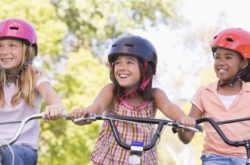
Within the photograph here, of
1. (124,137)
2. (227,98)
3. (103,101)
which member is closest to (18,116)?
(103,101)

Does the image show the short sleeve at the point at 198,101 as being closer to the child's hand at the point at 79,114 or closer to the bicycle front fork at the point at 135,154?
the child's hand at the point at 79,114

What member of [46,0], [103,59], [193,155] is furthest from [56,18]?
[193,155]

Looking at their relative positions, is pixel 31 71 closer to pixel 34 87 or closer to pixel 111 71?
pixel 34 87

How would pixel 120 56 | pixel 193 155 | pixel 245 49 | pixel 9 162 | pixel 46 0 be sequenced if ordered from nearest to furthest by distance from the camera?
pixel 9 162, pixel 120 56, pixel 245 49, pixel 46 0, pixel 193 155

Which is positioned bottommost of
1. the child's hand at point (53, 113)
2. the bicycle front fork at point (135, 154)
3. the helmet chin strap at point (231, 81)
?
the bicycle front fork at point (135, 154)

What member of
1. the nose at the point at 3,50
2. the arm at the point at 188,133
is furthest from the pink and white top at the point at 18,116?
the arm at the point at 188,133

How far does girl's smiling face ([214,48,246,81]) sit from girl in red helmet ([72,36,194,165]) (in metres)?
0.58

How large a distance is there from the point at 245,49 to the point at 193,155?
2152cm

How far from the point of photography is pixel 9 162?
476cm

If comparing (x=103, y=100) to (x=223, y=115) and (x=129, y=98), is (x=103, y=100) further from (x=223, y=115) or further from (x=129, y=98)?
(x=223, y=115)

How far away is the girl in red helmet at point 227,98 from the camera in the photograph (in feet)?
18.0

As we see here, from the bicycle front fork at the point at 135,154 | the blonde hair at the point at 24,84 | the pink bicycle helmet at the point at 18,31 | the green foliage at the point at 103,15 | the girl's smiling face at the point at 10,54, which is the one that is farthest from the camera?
the green foliage at the point at 103,15

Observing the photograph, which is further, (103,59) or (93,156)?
(103,59)

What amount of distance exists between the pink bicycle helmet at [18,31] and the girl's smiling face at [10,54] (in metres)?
0.06
